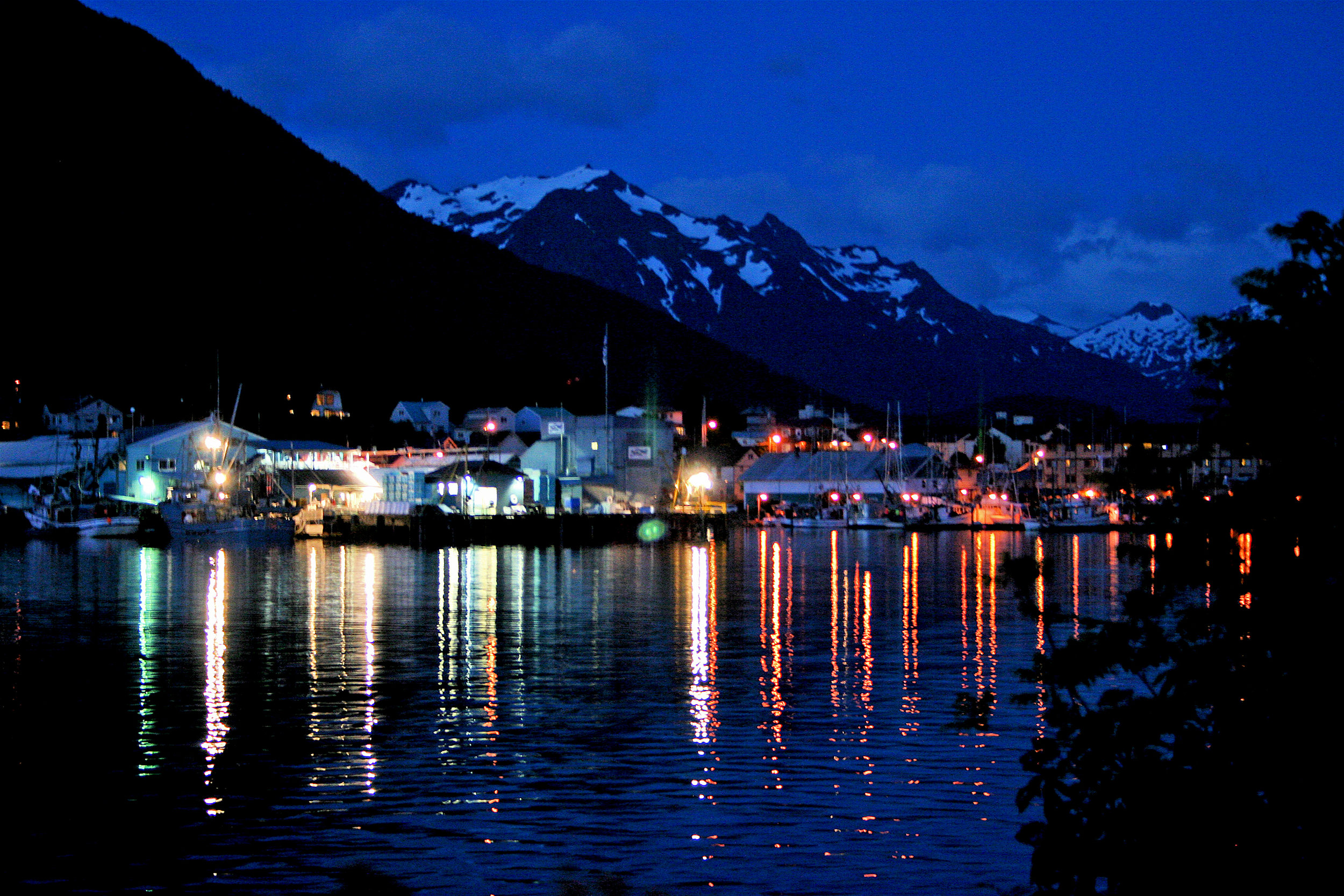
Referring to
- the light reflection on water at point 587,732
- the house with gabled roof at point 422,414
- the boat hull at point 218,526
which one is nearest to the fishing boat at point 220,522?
the boat hull at point 218,526

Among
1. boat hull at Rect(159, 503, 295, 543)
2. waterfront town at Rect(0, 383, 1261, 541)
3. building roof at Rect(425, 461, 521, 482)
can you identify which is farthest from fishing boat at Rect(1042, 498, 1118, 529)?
boat hull at Rect(159, 503, 295, 543)

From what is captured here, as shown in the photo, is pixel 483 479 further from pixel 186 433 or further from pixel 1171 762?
pixel 1171 762

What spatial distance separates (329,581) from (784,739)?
138ft

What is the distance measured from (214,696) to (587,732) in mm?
8708

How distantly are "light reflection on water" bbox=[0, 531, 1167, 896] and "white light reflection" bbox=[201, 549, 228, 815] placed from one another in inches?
4.4

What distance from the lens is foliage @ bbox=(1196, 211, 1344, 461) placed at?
10.2m

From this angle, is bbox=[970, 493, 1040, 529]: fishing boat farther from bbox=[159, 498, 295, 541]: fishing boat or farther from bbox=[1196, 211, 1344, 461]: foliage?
bbox=[1196, 211, 1344, 461]: foliage

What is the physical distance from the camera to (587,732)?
23.8 meters

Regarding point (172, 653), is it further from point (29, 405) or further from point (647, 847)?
point (29, 405)

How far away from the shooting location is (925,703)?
89.0ft

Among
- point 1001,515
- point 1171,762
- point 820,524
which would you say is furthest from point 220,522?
point 1171,762

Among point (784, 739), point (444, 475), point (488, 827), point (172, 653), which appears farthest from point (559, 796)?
point (444, 475)

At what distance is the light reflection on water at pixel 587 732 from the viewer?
53.0ft

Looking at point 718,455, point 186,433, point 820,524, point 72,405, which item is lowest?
point 820,524
